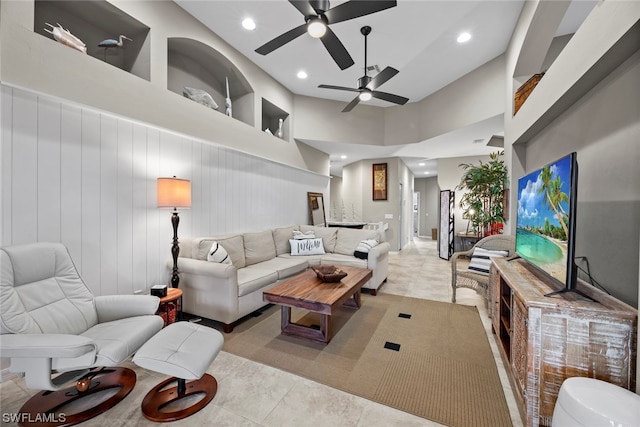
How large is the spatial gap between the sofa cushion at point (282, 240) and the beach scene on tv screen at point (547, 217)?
329cm

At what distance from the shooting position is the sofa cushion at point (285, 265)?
3464 millimetres

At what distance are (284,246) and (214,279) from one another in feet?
6.20

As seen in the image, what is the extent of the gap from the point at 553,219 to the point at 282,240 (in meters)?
3.60

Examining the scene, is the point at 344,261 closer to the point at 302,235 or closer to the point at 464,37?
the point at 302,235

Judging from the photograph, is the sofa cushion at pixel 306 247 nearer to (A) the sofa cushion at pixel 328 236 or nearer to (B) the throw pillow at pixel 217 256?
(A) the sofa cushion at pixel 328 236

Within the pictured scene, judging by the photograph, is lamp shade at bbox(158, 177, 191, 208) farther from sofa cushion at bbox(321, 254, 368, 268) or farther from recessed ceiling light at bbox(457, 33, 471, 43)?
recessed ceiling light at bbox(457, 33, 471, 43)

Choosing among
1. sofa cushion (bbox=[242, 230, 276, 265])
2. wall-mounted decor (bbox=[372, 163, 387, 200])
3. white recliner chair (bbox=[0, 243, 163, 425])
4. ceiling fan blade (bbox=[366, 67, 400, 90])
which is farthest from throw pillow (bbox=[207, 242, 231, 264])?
wall-mounted decor (bbox=[372, 163, 387, 200])

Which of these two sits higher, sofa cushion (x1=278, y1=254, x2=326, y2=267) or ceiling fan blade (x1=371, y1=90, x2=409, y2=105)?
ceiling fan blade (x1=371, y1=90, x2=409, y2=105)

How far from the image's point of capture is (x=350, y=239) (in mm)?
4465

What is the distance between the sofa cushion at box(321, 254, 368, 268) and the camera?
12.8 feet

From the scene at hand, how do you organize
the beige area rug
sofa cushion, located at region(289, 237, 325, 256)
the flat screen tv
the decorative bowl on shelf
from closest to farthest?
the flat screen tv → the beige area rug → the decorative bowl on shelf → sofa cushion, located at region(289, 237, 325, 256)

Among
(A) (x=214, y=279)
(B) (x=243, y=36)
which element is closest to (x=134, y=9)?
(B) (x=243, y=36)

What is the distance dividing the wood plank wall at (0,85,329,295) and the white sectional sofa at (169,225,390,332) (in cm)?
41

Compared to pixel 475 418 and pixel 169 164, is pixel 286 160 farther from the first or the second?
pixel 475 418
